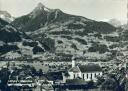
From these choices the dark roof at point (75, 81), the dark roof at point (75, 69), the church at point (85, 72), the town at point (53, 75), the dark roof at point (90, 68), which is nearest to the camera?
the town at point (53, 75)

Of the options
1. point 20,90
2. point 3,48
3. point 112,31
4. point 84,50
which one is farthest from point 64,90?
point 112,31

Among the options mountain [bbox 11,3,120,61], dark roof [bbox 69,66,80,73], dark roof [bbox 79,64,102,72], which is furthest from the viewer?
mountain [bbox 11,3,120,61]

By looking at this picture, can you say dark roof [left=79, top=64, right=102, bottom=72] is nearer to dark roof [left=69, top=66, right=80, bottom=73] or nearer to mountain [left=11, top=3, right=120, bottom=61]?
dark roof [left=69, top=66, right=80, bottom=73]

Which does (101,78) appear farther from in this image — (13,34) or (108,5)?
(13,34)

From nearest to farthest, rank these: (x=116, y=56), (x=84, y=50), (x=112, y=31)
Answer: (x=116, y=56) → (x=84, y=50) → (x=112, y=31)

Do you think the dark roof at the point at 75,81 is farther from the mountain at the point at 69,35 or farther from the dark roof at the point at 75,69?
the mountain at the point at 69,35

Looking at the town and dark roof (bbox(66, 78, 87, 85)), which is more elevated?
the town
